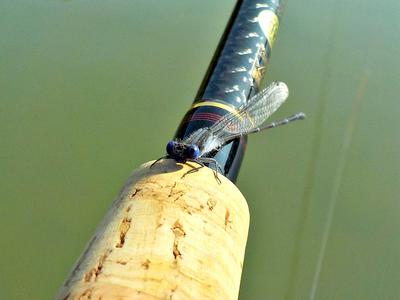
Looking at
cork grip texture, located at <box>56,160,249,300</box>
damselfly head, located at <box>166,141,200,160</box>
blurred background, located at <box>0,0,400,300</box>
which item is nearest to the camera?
cork grip texture, located at <box>56,160,249,300</box>

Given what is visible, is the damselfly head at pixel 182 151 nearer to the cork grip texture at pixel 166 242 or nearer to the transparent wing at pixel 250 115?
the cork grip texture at pixel 166 242

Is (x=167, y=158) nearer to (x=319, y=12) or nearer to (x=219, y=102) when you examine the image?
(x=219, y=102)

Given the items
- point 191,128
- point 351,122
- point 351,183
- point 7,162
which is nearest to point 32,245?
point 7,162

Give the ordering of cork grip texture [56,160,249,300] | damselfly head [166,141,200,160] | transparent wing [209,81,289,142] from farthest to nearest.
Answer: transparent wing [209,81,289,142], damselfly head [166,141,200,160], cork grip texture [56,160,249,300]

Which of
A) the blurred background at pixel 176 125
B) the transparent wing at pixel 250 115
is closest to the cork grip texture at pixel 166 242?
the transparent wing at pixel 250 115

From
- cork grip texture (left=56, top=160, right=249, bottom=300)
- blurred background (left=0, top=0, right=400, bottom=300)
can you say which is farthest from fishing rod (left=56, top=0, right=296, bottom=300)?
blurred background (left=0, top=0, right=400, bottom=300)

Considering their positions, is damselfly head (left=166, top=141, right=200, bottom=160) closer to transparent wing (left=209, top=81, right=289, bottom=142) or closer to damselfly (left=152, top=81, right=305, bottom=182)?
damselfly (left=152, top=81, right=305, bottom=182)

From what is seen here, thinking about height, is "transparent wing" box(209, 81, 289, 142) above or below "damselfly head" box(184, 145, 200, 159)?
above
